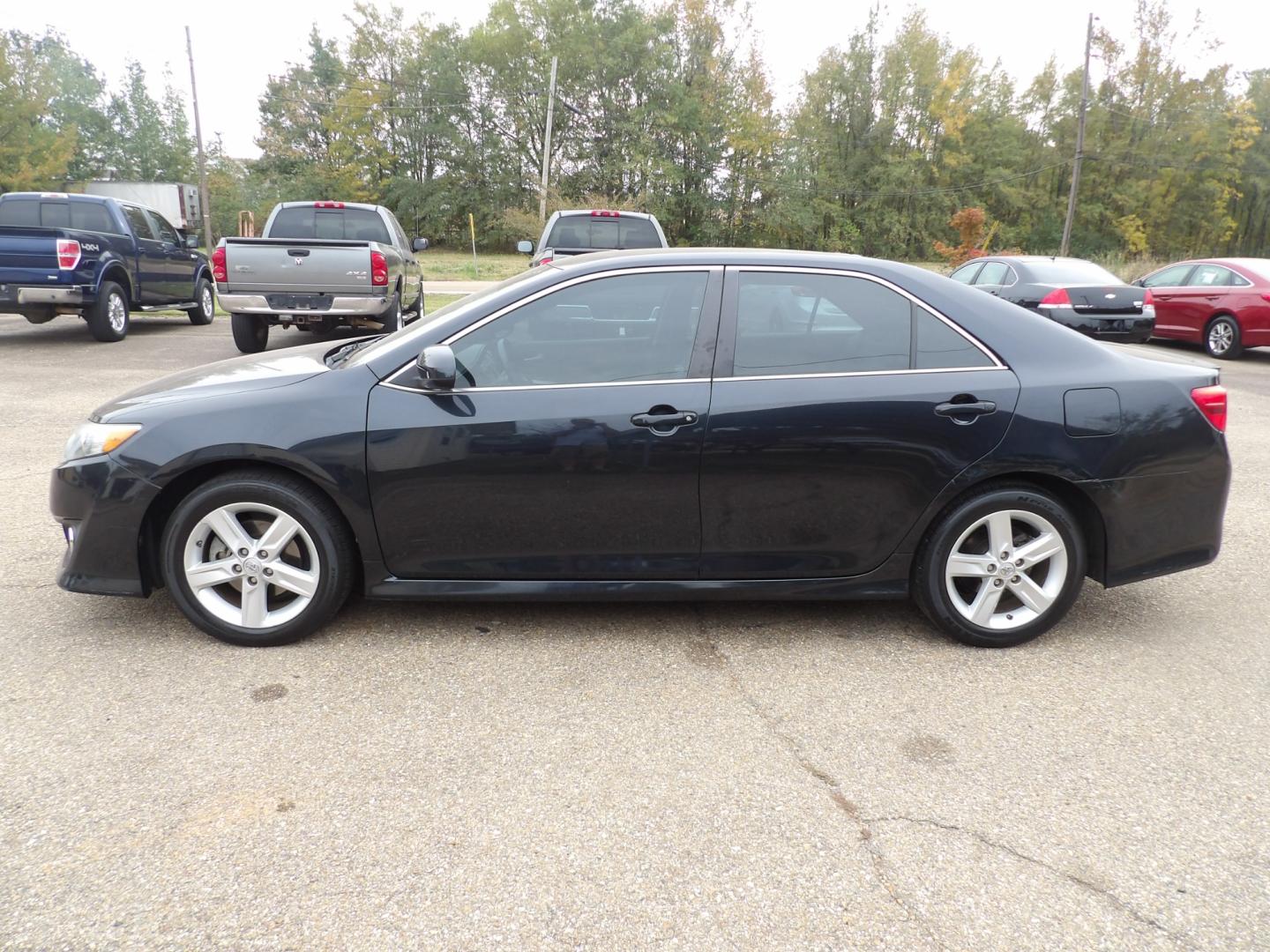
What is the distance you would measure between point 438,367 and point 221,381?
1.06 m

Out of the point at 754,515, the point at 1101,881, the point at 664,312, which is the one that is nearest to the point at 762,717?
the point at 754,515

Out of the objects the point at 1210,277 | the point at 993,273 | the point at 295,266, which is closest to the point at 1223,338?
the point at 1210,277

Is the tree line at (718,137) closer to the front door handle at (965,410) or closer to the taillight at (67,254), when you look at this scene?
the taillight at (67,254)

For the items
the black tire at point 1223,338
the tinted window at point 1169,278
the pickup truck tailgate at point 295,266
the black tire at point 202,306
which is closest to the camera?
the pickup truck tailgate at point 295,266

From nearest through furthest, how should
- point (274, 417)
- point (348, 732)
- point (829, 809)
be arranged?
point (829, 809), point (348, 732), point (274, 417)

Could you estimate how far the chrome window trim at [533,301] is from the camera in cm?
348

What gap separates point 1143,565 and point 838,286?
1.70 metres

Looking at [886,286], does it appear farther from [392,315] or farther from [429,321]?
[392,315]

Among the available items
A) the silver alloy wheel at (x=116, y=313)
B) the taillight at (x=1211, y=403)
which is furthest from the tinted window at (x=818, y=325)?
the silver alloy wheel at (x=116, y=313)

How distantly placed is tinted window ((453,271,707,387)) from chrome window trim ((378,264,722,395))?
0.02 metres

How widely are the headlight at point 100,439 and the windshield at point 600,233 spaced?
9.82 m

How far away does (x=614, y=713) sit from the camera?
10.1 feet

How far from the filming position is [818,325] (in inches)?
142

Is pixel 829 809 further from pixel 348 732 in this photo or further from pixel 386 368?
pixel 386 368
